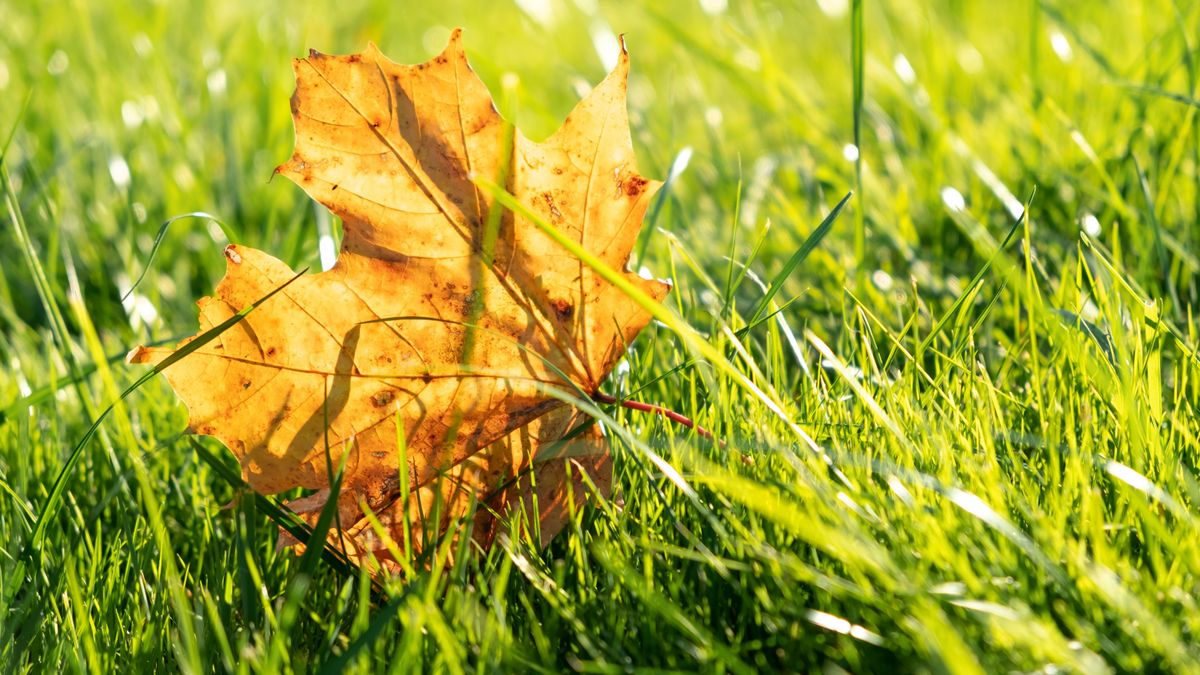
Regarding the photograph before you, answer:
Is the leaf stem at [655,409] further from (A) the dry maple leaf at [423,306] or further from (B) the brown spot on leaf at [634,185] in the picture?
(B) the brown spot on leaf at [634,185]

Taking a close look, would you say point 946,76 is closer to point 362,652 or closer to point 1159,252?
point 1159,252

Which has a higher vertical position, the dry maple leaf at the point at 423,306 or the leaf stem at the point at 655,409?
the dry maple leaf at the point at 423,306

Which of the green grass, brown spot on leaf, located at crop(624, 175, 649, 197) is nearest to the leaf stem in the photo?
the green grass

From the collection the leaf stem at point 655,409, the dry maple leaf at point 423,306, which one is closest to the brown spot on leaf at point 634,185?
the dry maple leaf at point 423,306

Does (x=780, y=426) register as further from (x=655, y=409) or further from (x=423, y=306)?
(x=423, y=306)

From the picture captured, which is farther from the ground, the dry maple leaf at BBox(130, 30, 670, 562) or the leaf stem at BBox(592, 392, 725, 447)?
the dry maple leaf at BBox(130, 30, 670, 562)

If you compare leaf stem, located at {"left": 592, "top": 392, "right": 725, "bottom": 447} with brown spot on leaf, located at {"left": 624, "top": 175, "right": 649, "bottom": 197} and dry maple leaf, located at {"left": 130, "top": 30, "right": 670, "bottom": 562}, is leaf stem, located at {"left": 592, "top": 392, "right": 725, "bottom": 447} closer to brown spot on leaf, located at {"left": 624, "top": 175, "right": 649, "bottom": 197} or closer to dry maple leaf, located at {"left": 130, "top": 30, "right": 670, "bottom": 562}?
dry maple leaf, located at {"left": 130, "top": 30, "right": 670, "bottom": 562}

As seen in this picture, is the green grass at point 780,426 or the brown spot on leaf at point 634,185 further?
the brown spot on leaf at point 634,185
